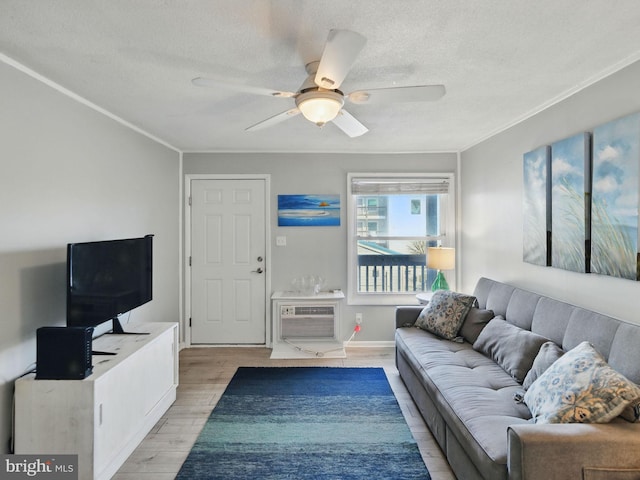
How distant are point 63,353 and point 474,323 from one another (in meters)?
2.87

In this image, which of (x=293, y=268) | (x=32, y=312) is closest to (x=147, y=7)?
(x=32, y=312)

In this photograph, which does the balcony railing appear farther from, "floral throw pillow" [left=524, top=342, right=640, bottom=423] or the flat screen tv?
"floral throw pillow" [left=524, top=342, right=640, bottom=423]

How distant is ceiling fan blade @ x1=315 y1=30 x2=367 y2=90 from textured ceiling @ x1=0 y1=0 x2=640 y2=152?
19 cm

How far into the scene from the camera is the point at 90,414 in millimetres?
1907

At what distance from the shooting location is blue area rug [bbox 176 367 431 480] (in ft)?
6.95

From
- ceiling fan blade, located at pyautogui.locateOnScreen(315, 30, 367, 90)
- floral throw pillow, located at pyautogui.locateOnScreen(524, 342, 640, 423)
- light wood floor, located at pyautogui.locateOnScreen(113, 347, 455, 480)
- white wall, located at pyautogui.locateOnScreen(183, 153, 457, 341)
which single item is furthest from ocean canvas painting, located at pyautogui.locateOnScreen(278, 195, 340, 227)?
floral throw pillow, located at pyautogui.locateOnScreen(524, 342, 640, 423)

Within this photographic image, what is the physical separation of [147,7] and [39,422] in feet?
6.92

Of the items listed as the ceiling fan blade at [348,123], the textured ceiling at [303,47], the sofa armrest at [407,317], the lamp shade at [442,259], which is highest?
the textured ceiling at [303,47]

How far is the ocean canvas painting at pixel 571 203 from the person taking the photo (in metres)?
2.28

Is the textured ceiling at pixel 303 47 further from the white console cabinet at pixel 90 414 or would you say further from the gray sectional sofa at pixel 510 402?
the white console cabinet at pixel 90 414

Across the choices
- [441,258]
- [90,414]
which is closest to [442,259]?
[441,258]

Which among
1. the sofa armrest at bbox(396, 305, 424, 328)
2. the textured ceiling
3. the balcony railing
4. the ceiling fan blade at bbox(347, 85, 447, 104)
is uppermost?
the textured ceiling

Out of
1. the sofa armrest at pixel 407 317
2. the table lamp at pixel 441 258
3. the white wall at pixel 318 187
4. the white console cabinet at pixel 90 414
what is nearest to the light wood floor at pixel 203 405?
the white console cabinet at pixel 90 414

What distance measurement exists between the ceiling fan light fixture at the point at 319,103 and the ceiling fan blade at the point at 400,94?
97mm
